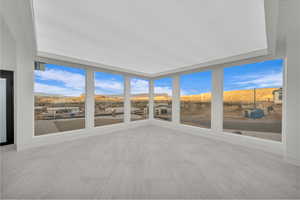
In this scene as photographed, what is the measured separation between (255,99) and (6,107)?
6.74m

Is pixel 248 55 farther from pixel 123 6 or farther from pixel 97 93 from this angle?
pixel 97 93

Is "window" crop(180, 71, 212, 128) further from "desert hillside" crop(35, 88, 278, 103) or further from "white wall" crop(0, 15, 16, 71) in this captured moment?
"white wall" crop(0, 15, 16, 71)

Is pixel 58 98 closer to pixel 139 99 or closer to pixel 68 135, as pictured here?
pixel 68 135

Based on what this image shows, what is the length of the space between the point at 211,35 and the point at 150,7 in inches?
51.6

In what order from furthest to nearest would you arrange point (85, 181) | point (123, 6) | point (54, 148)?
point (54, 148)
point (85, 181)
point (123, 6)

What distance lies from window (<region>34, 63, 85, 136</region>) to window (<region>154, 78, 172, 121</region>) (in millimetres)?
3400

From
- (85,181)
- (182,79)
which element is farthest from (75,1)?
(182,79)

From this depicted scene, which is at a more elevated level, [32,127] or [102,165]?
[32,127]

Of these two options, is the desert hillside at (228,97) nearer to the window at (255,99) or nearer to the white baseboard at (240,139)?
the window at (255,99)

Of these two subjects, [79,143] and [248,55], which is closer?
[248,55]

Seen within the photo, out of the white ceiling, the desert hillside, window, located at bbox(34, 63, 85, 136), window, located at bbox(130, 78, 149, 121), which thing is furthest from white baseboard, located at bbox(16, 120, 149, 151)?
the white ceiling

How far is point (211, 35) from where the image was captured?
2.15 metres

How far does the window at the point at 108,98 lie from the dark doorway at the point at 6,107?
207 centimetres

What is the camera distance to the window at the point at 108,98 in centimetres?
436
